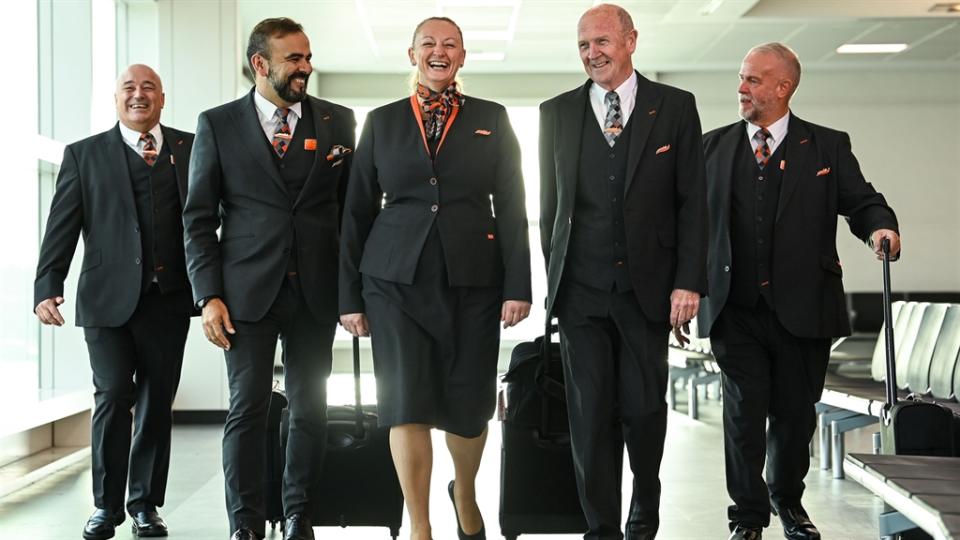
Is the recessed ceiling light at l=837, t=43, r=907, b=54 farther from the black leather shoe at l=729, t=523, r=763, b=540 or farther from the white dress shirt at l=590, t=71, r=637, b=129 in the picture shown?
the white dress shirt at l=590, t=71, r=637, b=129

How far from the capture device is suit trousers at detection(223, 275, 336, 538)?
3.57 meters

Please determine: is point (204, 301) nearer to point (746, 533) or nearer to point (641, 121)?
point (641, 121)

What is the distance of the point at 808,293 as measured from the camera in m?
3.89

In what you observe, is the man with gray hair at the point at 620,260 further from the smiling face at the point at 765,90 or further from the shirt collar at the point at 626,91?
the smiling face at the point at 765,90

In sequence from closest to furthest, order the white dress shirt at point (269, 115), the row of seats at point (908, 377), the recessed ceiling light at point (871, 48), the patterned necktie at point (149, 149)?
the white dress shirt at point (269, 115)
the patterned necktie at point (149, 149)
the row of seats at point (908, 377)
the recessed ceiling light at point (871, 48)

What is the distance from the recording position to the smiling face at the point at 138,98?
176 inches

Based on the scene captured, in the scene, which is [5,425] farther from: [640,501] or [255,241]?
[640,501]

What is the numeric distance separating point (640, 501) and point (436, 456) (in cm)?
361

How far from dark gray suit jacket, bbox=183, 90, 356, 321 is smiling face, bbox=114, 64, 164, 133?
2.76 ft

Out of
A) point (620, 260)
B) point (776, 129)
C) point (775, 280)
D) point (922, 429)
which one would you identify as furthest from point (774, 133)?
point (922, 429)

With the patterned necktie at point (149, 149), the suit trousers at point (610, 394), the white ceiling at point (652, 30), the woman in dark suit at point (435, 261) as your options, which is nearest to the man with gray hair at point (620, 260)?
the suit trousers at point (610, 394)

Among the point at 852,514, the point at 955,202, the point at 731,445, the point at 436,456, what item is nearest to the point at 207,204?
the point at 731,445

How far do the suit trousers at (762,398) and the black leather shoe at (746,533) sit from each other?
2cm

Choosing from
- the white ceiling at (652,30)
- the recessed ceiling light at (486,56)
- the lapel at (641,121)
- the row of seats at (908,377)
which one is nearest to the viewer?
the lapel at (641,121)
